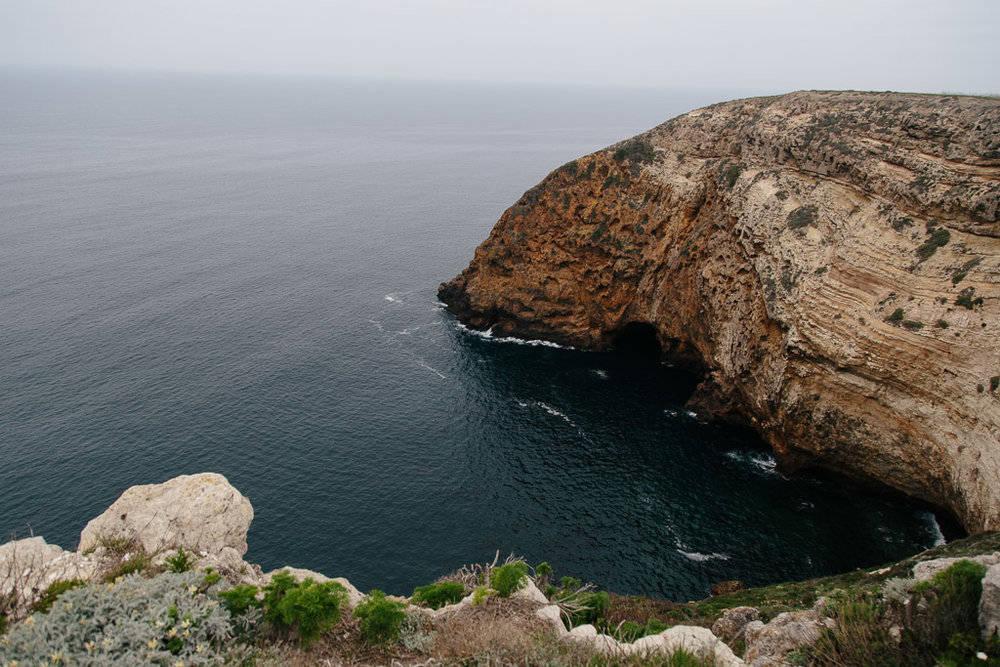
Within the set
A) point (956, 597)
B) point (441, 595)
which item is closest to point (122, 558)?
point (441, 595)

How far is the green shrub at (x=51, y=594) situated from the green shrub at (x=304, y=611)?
20.2ft

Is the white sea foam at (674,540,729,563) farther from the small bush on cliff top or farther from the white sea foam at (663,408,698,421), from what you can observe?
the small bush on cliff top

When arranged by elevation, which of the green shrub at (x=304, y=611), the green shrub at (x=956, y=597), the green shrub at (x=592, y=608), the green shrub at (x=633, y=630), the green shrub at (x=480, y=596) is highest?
the green shrub at (x=956, y=597)

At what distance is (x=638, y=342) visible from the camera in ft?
286

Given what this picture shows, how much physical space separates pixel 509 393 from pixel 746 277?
2880 cm

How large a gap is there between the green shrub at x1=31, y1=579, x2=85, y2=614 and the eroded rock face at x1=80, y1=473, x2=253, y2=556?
7.01 m

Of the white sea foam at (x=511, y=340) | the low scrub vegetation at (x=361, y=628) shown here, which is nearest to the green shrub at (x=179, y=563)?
the low scrub vegetation at (x=361, y=628)

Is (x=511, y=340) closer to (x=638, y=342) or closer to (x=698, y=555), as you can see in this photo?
(x=638, y=342)

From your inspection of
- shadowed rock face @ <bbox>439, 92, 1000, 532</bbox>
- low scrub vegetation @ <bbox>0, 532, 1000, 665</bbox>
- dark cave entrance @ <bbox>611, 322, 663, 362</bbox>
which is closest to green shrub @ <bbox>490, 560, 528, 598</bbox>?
low scrub vegetation @ <bbox>0, 532, 1000, 665</bbox>

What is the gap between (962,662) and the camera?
699 inches

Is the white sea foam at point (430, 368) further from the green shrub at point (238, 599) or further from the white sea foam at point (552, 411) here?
the green shrub at point (238, 599)

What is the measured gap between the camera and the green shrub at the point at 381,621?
23.4m

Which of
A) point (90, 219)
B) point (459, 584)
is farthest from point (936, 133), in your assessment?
point (90, 219)

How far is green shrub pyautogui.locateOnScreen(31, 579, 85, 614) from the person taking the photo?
19.5 m
